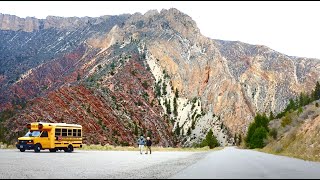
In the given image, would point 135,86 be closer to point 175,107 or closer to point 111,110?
point 175,107

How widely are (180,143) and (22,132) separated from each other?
209ft

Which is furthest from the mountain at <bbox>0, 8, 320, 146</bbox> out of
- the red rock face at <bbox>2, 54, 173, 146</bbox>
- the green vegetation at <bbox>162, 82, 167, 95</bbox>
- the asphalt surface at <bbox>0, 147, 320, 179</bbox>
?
the asphalt surface at <bbox>0, 147, 320, 179</bbox>

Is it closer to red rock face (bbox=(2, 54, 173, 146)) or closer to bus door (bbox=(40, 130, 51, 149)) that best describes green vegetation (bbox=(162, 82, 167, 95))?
red rock face (bbox=(2, 54, 173, 146))

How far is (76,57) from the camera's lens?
18412cm

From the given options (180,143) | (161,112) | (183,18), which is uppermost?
(183,18)

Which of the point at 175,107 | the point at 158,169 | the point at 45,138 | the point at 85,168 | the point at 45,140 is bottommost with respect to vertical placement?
the point at 158,169

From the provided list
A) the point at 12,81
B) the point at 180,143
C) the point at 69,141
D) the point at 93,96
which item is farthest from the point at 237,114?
the point at 69,141

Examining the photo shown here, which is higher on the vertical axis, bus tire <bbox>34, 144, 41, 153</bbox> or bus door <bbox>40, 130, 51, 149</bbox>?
bus door <bbox>40, 130, 51, 149</bbox>

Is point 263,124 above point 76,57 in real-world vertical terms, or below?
below

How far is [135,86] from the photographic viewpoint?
142 metres

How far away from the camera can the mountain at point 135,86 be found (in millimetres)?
113062

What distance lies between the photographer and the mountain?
113 metres

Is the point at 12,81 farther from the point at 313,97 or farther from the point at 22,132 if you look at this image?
the point at 313,97

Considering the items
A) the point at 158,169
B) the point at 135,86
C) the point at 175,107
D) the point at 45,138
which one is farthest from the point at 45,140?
the point at 175,107
